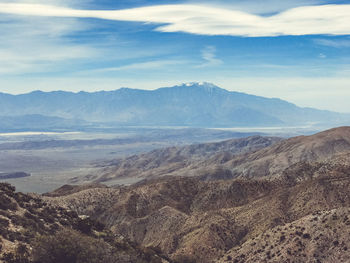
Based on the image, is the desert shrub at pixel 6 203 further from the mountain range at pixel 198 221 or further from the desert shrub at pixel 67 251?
the desert shrub at pixel 67 251

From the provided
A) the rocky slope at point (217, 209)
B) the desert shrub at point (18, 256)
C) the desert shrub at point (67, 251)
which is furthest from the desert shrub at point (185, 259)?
the desert shrub at point (18, 256)

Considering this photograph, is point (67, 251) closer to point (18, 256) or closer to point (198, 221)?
point (18, 256)

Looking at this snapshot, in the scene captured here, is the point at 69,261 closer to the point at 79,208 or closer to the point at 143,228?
the point at 143,228

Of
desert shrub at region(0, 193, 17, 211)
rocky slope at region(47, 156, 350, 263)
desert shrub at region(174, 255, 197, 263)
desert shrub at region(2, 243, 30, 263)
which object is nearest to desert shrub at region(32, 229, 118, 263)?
desert shrub at region(2, 243, 30, 263)

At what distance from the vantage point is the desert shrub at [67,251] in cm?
2964

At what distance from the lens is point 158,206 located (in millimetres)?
90125

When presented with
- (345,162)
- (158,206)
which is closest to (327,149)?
(345,162)

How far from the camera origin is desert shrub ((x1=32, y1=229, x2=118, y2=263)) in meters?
29.6

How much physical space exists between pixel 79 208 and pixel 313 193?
44.1 metres

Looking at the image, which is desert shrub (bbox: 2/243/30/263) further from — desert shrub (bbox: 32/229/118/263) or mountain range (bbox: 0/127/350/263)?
desert shrub (bbox: 32/229/118/263)

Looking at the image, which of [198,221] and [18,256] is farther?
[198,221]

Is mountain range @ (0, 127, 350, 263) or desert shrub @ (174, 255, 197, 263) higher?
mountain range @ (0, 127, 350, 263)

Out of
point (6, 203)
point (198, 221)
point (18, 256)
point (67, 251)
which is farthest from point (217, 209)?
point (18, 256)

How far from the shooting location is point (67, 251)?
30.5 meters
